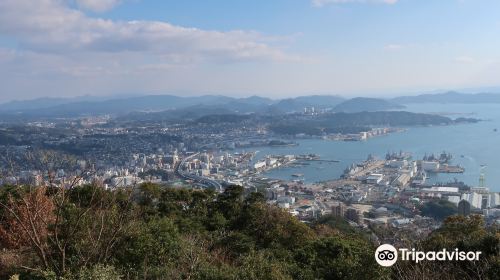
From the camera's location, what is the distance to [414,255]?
3.73 meters

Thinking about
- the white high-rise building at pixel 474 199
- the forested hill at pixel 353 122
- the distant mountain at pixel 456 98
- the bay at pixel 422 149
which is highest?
the distant mountain at pixel 456 98

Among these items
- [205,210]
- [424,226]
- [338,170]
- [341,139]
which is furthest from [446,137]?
[205,210]

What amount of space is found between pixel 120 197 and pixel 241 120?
38848 millimetres

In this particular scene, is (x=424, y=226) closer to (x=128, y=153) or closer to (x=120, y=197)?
(x=120, y=197)

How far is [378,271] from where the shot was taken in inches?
138

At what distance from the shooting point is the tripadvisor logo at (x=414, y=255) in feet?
11.9

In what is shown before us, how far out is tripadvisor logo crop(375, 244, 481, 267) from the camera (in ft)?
11.9

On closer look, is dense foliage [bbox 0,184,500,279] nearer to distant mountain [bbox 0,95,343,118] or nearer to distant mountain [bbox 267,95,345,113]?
distant mountain [bbox 0,95,343,118]

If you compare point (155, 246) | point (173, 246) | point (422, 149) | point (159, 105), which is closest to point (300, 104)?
point (159, 105)

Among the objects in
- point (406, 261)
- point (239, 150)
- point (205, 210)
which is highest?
point (406, 261)

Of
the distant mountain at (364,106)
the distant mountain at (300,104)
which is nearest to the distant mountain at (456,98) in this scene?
the distant mountain at (300,104)

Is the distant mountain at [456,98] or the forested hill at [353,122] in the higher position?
the distant mountain at [456,98]

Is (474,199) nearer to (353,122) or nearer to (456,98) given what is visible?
(353,122)

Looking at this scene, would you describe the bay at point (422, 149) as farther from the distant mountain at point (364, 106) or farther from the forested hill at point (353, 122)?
the distant mountain at point (364, 106)
